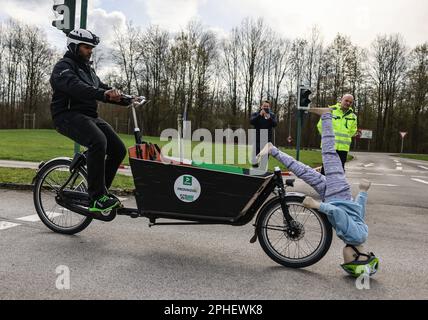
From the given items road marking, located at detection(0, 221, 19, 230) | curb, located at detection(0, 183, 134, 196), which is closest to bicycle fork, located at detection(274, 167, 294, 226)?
road marking, located at detection(0, 221, 19, 230)

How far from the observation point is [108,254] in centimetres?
405

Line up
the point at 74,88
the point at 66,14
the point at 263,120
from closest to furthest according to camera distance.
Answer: the point at 74,88 → the point at 66,14 → the point at 263,120

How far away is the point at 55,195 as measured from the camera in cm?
485

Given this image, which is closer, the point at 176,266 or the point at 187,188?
the point at 176,266

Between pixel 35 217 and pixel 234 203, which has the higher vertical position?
pixel 234 203

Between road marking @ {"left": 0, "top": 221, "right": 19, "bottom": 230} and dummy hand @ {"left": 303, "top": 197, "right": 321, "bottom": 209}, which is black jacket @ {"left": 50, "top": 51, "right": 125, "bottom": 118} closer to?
road marking @ {"left": 0, "top": 221, "right": 19, "bottom": 230}

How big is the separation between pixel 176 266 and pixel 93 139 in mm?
1549

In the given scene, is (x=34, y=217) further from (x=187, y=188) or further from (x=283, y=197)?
(x=283, y=197)

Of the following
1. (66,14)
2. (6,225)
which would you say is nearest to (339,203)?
(6,225)

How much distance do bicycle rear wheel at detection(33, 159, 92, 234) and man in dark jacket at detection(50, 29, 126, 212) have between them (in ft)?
1.51

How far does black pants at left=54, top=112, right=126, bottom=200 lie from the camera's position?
14.0ft

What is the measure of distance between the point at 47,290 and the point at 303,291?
1950 mm

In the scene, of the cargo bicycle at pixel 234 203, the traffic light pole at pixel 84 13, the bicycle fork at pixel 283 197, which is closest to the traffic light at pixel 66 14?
the traffic light pole at pixel 84 13
